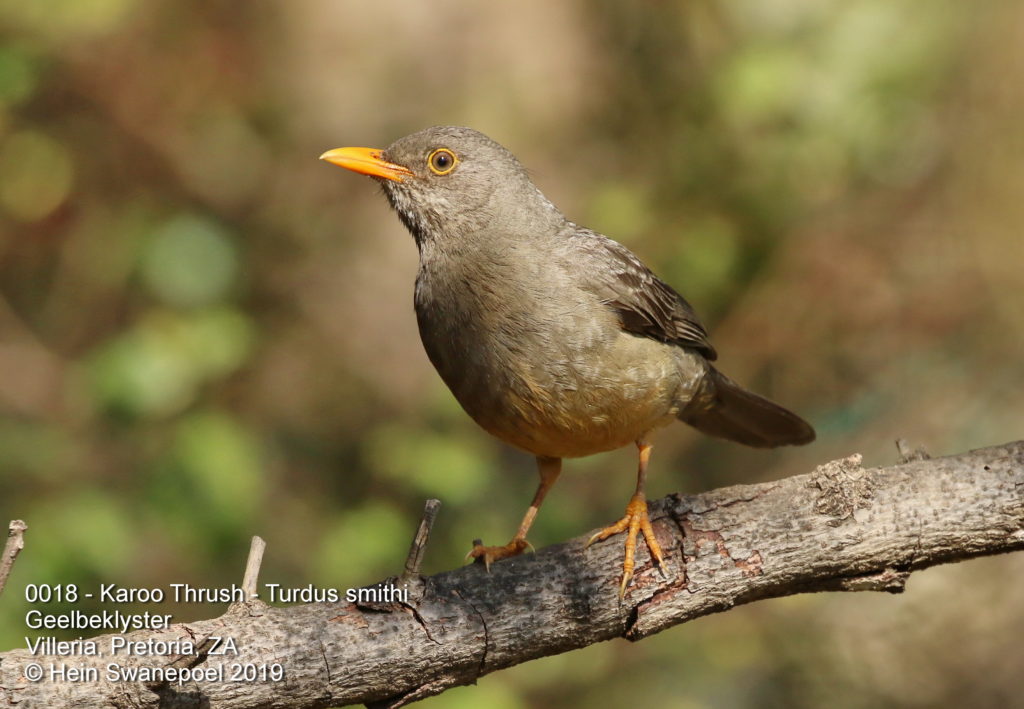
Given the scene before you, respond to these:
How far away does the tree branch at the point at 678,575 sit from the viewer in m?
3.80

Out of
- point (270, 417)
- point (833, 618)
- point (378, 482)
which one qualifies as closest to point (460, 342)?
point (378, 482)

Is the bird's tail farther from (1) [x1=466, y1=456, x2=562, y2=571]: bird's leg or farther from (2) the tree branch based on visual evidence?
(2) the tree branch

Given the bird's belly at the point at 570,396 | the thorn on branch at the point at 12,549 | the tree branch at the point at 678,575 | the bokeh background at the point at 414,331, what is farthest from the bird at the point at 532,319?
the thorn on branch at the point at 12,549

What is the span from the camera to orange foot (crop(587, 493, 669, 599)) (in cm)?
420

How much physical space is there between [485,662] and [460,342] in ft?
4.59

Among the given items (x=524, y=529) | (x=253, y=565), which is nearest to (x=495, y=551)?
(x=524, y=529)

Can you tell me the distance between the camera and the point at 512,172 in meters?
5.21

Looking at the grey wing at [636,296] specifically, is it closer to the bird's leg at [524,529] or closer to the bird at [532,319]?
the bird at [532,319]

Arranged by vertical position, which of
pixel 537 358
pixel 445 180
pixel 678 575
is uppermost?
pixel 445 180

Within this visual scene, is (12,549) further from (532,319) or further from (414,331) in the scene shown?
(414,331)

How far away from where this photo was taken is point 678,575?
4203mm

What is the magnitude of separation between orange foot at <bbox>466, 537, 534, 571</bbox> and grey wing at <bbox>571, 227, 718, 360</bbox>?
1133mm

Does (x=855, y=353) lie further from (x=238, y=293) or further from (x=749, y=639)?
(x=238, y=293)

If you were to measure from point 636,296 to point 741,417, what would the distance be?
1.22m
